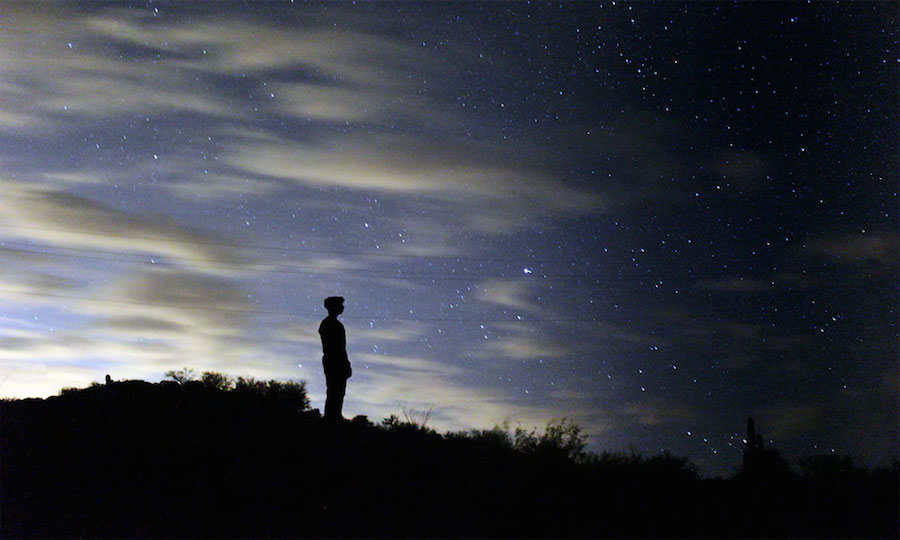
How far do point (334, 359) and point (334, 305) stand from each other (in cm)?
96

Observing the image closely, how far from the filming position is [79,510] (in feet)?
33.6

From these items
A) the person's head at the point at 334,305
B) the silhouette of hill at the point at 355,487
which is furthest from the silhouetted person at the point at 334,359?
the silhouette of hill at the point at 355,487

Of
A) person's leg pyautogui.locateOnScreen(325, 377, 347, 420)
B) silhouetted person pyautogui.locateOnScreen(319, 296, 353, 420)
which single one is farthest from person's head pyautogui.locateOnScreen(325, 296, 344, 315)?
person's leg pyautogui.locateOnScreen(325, 377, 347, 420)

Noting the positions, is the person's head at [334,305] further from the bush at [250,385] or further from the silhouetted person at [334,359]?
the bush at [250,385]

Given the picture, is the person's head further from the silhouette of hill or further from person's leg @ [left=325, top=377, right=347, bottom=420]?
the silhouette of hill

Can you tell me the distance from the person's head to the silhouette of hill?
6.54ft

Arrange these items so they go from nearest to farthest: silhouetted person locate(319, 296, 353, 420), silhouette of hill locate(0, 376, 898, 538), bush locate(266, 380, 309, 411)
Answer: silhouette of hill locate(0, 376, 898, 538) → silhouetted person locate(319, 296, 353, 420) → bush locate(266, 380, 309, 411)

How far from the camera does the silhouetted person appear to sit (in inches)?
583

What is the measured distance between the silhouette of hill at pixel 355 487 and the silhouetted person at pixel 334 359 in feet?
1.83

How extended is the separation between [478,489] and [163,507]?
3919 millimetres

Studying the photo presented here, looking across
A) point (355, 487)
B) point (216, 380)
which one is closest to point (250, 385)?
point (216, 380)

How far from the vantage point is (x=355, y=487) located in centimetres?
1081

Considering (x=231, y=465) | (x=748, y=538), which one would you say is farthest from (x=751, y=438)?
(x=231, y=465)

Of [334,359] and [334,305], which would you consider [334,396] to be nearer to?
[334,359]
